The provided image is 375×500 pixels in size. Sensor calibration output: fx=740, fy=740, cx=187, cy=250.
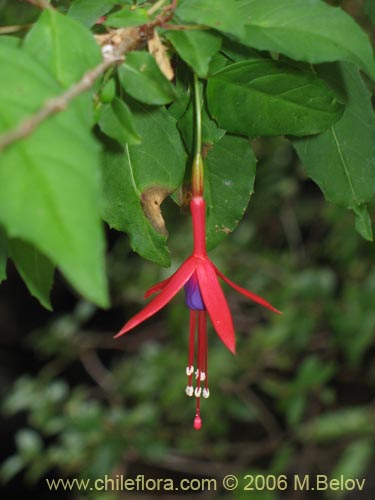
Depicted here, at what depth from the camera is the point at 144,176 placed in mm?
673

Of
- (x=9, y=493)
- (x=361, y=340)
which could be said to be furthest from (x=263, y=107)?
(x=9, y=493)

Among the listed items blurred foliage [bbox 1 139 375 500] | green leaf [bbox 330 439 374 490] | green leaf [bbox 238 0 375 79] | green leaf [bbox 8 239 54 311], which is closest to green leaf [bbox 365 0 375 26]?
green leaf [bbox 238 0 375 79]

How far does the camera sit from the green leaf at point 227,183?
704 millimetres

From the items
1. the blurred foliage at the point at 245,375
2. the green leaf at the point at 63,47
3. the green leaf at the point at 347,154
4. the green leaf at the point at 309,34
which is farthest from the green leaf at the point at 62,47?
the blurred foliage at the point at 245,375

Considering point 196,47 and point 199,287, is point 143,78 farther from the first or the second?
point 199,287

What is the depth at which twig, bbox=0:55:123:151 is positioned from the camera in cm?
38

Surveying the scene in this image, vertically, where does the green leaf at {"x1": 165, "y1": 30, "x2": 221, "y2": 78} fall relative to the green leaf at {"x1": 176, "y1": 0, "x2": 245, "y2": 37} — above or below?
below

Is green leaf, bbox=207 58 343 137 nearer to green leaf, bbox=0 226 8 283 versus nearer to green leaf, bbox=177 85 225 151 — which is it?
green leaf, bbox=177 85 225 151

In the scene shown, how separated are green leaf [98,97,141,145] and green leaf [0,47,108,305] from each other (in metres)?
0.15

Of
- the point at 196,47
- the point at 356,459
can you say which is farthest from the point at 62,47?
the point at 356,459

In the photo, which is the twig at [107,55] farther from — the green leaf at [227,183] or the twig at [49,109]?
the green leaf at [227,183]

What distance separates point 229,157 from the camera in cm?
71

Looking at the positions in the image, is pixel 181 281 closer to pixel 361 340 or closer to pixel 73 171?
pixel 73 171

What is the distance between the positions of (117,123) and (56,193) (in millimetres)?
217
